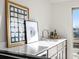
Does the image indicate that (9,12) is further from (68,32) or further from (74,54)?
(74,54)

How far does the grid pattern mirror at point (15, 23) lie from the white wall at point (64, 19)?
6.99ft

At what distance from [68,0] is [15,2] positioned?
98.5 inches

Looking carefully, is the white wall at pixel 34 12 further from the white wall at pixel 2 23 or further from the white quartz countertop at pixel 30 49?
the white quartz countertop at pixel 30 49

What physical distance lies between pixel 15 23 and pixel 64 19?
255 cm

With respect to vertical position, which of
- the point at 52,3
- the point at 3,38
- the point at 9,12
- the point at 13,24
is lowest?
the point at 3,38

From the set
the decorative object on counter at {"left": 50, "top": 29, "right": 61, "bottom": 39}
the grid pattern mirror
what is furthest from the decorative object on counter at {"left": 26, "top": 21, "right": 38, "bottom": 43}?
the decorative object on counter at {"left": 50, "top": 29, "right": 61, "bottom": 39}

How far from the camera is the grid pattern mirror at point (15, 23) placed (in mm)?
2063

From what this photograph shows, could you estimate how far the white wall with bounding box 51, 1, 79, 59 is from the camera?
435cm

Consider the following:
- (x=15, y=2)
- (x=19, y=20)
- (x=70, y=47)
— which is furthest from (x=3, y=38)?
(x=70, y=47)

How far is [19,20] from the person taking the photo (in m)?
2.38

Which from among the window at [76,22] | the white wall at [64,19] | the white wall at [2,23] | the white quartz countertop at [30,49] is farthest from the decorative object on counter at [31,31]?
the window at [76,22]

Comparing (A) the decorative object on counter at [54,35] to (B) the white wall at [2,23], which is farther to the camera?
(A) the decorative object on counter at [54,35]

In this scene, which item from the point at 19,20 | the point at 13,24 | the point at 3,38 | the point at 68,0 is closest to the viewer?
the point at 3,38

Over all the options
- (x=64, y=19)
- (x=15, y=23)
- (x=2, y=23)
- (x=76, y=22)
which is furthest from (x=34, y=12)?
(x=76, y=22)
